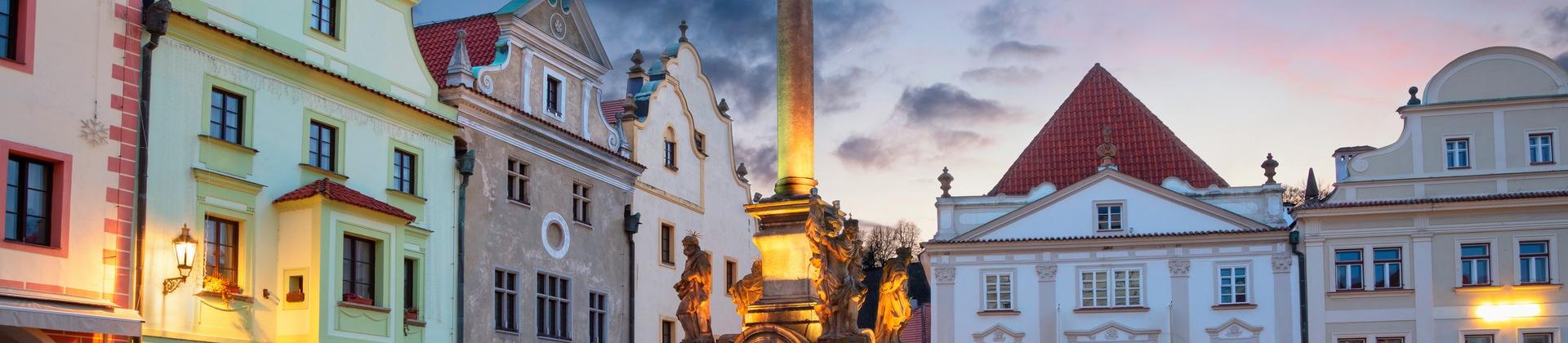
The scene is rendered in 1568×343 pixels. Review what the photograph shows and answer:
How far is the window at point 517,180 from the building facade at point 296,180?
7.37 feet

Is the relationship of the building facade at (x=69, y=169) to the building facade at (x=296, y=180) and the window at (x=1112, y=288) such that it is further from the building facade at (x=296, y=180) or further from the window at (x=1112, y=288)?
the window at (x=1112, y=288)

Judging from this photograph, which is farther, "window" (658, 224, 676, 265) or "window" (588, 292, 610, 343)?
"window" (658, 224, 676, 265)

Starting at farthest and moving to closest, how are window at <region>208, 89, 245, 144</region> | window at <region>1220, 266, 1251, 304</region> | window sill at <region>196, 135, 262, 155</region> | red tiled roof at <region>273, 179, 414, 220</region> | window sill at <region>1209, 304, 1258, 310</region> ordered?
window at <region>1220, 266, 1251, 304</region>
window sill at <region>1209, 304, 1258, 310</region>
red tiled roof at <region>273, 179, 414, 220</region>
window at <region>208, 89, 245, 144</region>
window sill at <region>196, 135, 262, 155</region>

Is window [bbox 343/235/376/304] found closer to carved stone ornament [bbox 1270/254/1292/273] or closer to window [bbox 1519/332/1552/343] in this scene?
carved stone ornament [bbox 1270/254/1292/273]

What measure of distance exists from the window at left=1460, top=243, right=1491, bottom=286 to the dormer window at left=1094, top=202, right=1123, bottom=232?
25.4 ft

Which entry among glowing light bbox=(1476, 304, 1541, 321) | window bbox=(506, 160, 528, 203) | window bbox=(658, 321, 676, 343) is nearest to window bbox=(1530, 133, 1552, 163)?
glowing light bbox=(1476, 304, 1541, 321)

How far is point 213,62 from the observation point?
23875 millimetres

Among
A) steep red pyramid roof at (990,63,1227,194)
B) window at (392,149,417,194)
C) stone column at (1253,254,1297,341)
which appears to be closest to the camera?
window at (392,149,417,194)

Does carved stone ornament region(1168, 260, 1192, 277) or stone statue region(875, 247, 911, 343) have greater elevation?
carved stone ornament region(1168, 260, 1192, 277)

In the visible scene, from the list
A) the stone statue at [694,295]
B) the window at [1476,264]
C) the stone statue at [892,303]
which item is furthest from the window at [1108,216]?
the stone statue at [694,295]

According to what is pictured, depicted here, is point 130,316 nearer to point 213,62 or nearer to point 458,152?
point 213,62

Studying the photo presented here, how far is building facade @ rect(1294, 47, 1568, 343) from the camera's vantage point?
40531mm

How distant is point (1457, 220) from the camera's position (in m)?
41.0

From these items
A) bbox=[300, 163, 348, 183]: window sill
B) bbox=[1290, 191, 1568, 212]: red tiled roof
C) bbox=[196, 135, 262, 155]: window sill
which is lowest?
bbox=[300, 163, 348, 183]: window sill
